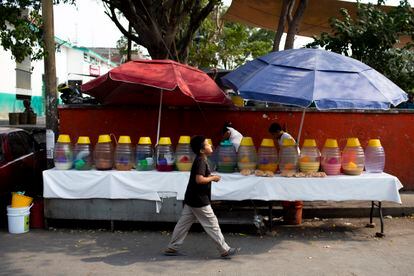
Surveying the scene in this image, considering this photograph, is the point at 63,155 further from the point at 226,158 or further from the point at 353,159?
the point at 353,159

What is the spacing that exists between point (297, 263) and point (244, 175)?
1670mm

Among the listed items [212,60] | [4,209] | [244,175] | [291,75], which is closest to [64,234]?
[4,209]

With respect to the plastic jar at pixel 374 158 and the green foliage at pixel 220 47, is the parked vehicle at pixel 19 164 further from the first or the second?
the green foliage at pixel 220 47

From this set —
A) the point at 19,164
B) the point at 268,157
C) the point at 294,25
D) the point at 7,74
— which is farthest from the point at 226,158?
the point at 7,74

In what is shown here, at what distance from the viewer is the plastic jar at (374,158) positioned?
7.23m

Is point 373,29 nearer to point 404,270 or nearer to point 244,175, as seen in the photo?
point 244,175

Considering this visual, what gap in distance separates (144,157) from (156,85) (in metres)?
1.21

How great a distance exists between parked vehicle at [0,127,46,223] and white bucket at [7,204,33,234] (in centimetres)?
53

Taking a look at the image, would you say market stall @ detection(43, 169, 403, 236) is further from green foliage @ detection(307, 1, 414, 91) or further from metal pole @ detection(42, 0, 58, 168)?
green foliage @ detection(307, 1, 414, 91)

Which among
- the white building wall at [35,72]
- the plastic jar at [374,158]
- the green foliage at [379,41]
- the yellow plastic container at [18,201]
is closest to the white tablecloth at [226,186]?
the plastic jar at [374,158]

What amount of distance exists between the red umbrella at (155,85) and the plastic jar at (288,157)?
1383 millimetres

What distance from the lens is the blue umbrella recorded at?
20.0 ft

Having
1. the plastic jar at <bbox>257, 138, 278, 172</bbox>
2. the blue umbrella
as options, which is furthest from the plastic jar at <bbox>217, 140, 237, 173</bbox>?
the blue umbrella

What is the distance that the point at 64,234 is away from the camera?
7055 millimetres
